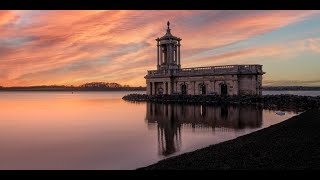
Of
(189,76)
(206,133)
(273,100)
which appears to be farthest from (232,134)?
(189,76)

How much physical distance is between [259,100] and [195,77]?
645 inches

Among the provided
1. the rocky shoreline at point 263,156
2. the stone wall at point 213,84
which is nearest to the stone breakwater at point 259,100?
the stone wall at point 213,84

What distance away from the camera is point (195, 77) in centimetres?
7169

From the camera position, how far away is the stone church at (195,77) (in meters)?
63.2

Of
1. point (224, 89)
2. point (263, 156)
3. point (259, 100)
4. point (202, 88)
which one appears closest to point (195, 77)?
point (202, 88)

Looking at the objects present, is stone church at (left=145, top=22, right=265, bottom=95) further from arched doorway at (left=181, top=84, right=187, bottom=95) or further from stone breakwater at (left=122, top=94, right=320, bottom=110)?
stone breakwater at (left=122, top=94, right=320, bottom=110)

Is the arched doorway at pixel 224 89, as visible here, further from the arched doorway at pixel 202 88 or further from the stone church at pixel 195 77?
the arched doorway at pixel 202 88

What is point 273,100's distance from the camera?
55938 millimetres

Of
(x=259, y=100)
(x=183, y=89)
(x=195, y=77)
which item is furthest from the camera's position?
(x=183, y=89)

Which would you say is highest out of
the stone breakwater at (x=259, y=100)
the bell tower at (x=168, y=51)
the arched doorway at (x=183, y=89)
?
the bell tower at (x=168, y=51)

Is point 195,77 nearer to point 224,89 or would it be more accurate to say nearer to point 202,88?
point 202,88

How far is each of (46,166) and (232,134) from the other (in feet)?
42.3
